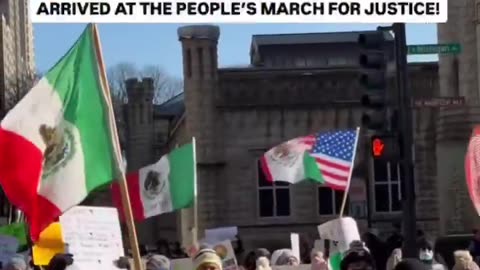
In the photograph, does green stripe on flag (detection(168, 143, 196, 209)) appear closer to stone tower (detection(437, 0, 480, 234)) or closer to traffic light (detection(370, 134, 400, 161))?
traffic light (detection(370, 134, 400, 161))

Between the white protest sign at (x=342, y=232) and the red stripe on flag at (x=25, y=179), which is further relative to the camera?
the white protest sign at (x=342, y=232)

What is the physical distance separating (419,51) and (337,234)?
2.20m

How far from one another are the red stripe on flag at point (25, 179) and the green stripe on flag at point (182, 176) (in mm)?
6457

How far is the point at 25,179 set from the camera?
962 cm

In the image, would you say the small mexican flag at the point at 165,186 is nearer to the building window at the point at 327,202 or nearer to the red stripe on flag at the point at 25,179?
the red stripe on flag at the point at 25,179

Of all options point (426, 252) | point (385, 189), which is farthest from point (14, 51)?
point (426, 252)

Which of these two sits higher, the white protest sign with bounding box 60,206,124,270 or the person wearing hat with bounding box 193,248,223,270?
the person wearing hat with bounding box 193,248,223,270

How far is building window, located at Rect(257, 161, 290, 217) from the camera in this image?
33938 mm

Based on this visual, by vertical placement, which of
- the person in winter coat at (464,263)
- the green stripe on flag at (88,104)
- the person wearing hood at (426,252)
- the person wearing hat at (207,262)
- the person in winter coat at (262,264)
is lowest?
the person wearing hood at (426,252)

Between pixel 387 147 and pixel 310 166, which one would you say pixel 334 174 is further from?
pixel 387 147

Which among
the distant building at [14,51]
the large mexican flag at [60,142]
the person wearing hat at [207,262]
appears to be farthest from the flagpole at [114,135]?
the distant building at [14,51]

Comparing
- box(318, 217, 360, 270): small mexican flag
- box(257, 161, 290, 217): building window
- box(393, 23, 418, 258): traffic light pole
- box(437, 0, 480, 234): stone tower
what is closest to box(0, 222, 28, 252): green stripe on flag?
box(318, 217, 360, 270): small mexican flag

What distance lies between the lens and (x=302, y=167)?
19984mm

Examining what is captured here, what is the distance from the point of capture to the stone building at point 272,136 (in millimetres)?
33688
